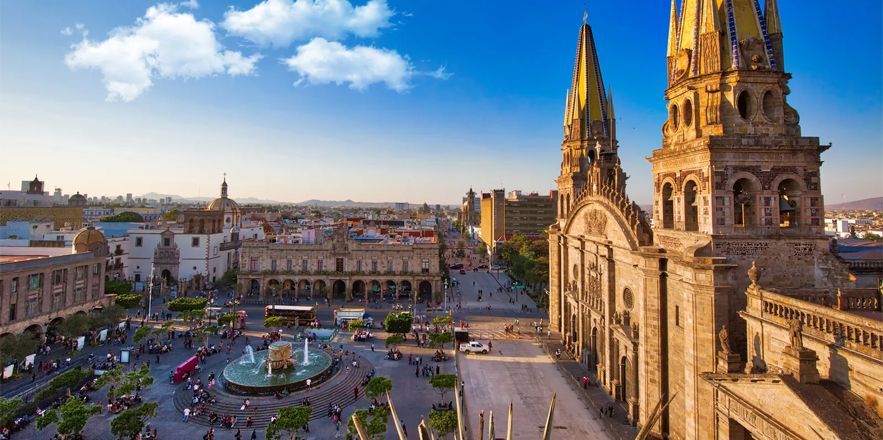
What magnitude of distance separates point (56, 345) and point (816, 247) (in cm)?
5268

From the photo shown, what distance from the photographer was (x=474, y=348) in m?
38.5

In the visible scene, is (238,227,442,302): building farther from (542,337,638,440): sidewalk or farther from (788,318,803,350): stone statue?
(788,318,803,350): stone statue

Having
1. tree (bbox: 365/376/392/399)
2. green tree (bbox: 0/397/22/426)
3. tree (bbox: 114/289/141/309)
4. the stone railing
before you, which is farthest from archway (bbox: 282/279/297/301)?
the stone railing

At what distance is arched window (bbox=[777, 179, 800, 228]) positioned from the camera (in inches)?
719

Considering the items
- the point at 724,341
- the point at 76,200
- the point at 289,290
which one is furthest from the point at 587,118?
the point at 76,200

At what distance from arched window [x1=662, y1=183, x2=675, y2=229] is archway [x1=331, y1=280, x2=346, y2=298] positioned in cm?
4900

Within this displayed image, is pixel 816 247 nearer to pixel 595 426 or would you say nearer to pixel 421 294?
pixel 595 426

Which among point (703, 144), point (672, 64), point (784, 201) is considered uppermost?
point (672, 64)

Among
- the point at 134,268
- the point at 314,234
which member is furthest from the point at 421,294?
the point at 134,268

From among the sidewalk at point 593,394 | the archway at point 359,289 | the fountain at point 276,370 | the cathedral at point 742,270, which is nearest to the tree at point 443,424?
the cathedral at point 742,270

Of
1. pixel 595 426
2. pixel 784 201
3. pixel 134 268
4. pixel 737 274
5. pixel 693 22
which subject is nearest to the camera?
pixel 737 274

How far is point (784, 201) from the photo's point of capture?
18.7 meters

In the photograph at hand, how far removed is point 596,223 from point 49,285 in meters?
46.9

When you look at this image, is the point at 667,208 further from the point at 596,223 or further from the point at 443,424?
the point at 443,424
